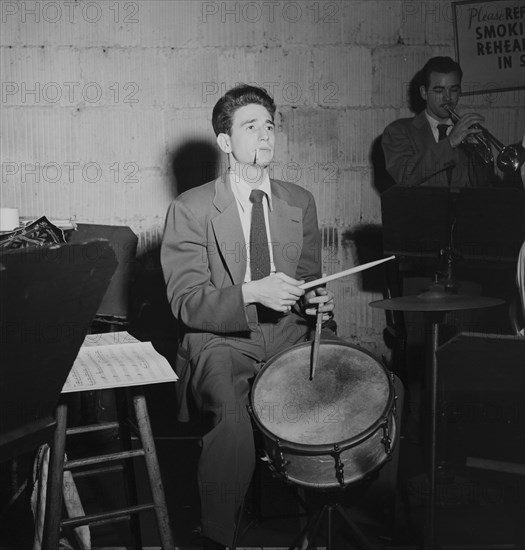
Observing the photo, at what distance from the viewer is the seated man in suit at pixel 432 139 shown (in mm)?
4020

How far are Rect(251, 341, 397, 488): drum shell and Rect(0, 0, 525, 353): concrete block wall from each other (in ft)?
7.14

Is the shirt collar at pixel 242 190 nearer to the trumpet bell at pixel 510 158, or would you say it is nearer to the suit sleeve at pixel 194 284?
the suit sleeve at pixel 194 284

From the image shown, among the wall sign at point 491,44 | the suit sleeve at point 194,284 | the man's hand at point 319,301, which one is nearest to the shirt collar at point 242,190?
the suit sleeve at point 194,284

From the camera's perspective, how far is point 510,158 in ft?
13.0

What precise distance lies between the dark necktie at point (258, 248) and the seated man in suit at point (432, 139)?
4.38ft

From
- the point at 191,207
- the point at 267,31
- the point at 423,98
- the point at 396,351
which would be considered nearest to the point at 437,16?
the point at 423,98

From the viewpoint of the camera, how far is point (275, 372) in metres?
2.35

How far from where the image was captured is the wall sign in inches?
173

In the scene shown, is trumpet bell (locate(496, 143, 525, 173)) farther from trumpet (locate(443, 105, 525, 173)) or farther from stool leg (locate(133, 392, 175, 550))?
stool leg (locate(133, 392, 175, 550))

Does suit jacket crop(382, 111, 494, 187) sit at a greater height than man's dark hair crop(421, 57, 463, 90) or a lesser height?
lesser

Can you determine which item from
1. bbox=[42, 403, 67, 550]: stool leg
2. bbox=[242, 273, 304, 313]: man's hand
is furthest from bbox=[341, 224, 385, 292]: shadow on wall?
bbox=[42, 403, 67, 550]: stool leg

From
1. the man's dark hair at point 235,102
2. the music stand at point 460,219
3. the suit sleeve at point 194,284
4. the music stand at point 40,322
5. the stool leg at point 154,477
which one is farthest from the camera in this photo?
the music stand at point 460,219

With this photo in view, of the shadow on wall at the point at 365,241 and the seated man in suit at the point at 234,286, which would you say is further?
the shadow on wall at the point at 365,241

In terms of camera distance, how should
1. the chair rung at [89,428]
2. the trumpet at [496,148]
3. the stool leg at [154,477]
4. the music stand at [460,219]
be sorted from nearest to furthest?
the stool leg at [154,477]
the chair rung at [89,428]
the music stand at [460,219]
the trumpet at [496,148]
